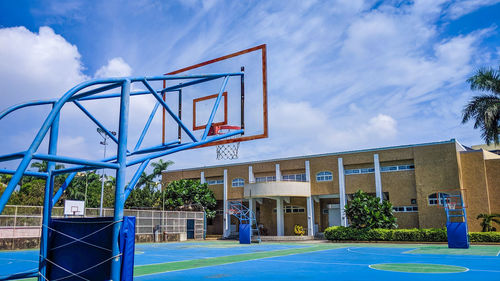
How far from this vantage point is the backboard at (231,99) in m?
13.2

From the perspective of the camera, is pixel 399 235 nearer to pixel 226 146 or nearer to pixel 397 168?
pixel 397 168

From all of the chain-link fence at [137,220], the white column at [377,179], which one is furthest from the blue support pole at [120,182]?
the white column at [377,179]

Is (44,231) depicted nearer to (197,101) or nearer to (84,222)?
(84,222)

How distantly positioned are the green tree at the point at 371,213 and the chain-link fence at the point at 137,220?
1667cm

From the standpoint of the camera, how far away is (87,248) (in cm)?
780

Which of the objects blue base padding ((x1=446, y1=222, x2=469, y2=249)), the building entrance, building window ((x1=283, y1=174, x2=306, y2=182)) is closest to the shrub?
blue base padding ((x1=446, y1=222, x2=469, y2=249))

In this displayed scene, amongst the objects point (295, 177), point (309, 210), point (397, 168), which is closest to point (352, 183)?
point (397, 168)

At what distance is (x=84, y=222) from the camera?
26.2 ft

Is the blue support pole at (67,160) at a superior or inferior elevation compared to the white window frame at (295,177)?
inferior

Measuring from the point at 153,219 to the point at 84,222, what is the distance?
2988 cm

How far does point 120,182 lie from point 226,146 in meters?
7.47

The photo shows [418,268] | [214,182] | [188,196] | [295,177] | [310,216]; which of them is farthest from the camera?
[214,182]

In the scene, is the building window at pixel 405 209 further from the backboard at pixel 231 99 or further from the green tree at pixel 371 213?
the backboard at pixel 231 99

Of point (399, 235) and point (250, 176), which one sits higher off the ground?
point (250, 176)
